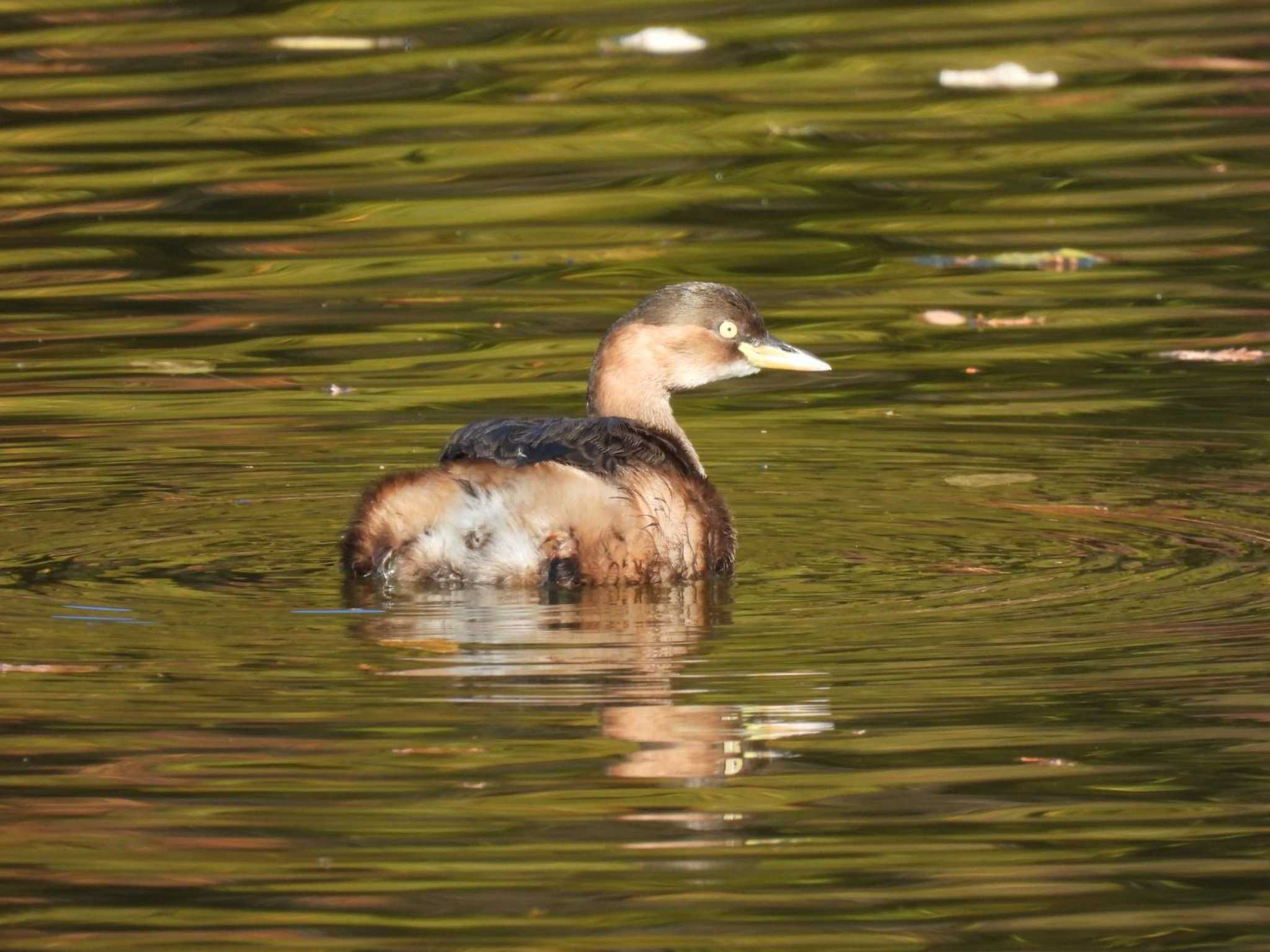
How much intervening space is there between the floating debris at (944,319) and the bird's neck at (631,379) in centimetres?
298

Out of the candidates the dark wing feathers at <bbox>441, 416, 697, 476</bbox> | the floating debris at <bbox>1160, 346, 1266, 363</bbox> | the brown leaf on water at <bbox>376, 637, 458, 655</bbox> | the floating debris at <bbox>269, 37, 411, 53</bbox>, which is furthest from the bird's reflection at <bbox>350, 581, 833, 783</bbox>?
the floating debris at <bbox>269, 37, 411, 53</bbox>

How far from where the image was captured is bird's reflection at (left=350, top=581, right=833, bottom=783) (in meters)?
6.31

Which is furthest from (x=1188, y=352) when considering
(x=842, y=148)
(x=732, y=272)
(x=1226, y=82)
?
(x=1226, y=82)

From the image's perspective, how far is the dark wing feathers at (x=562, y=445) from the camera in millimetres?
7953

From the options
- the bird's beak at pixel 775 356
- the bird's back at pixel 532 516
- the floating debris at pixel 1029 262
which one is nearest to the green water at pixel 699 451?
the floating debris at pixel 1029 262

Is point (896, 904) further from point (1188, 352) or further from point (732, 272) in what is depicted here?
point (732, 272)

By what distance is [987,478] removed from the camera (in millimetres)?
9398

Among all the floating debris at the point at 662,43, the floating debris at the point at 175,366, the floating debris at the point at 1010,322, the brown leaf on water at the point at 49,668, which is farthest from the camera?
the floating debris at the point at 662,43

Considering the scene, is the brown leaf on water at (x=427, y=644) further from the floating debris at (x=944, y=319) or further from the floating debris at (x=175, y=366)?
the floating debris at (x=944, y=319)

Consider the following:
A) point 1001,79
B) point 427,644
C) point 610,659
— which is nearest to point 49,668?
point 427,644

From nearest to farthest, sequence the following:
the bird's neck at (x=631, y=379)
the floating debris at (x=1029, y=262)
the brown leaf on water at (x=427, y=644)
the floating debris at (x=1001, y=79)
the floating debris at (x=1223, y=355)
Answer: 1. the brown leaf on water at (x=427, y=644)
2. the bird's neck at (x=631, y=379)
3. the floating debris at (x=1223, y=355)
4. the floating debris at (x=1029, y=262)
5. the floating debris at (x=1001, y=79)

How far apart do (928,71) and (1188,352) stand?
16.7ft

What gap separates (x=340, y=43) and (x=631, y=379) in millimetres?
8105

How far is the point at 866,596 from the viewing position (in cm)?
770
